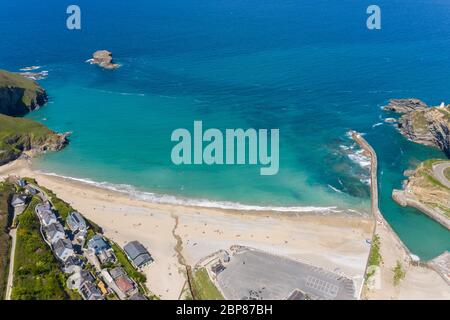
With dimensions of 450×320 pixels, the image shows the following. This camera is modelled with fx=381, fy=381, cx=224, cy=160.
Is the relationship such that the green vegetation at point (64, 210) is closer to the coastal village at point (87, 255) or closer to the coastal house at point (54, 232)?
the coastal village at point (87, 255)

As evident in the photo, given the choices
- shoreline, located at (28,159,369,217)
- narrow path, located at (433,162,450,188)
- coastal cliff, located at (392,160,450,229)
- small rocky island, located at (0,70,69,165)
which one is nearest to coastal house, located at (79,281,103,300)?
shoreline, located at (28,159,369,217)

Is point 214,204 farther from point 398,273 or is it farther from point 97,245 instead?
point 398,273

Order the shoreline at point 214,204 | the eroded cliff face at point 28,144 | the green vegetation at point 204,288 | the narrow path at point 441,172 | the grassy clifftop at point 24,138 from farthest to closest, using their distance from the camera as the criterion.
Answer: the grassy clifftop at point 24,138, the eroded cliff face at point 28,144, the narrow path at point 441,172, the shoreline at point 214,204, the green vegetation at point 204,288

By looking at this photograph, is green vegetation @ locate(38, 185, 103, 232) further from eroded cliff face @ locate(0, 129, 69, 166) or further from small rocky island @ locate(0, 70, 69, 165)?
small rocky island @ locate(0, 70, 69, 165)

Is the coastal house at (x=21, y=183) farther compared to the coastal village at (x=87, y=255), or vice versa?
the coastal house at (x=21, y=183)

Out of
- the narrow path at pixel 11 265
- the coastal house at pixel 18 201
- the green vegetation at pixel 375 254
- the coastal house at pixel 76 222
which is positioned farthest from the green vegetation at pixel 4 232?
the green vegetation at pixel 375 254

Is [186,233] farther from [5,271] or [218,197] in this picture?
[5,271]

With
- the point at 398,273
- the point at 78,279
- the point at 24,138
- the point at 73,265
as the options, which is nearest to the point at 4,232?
the point at 73,265
